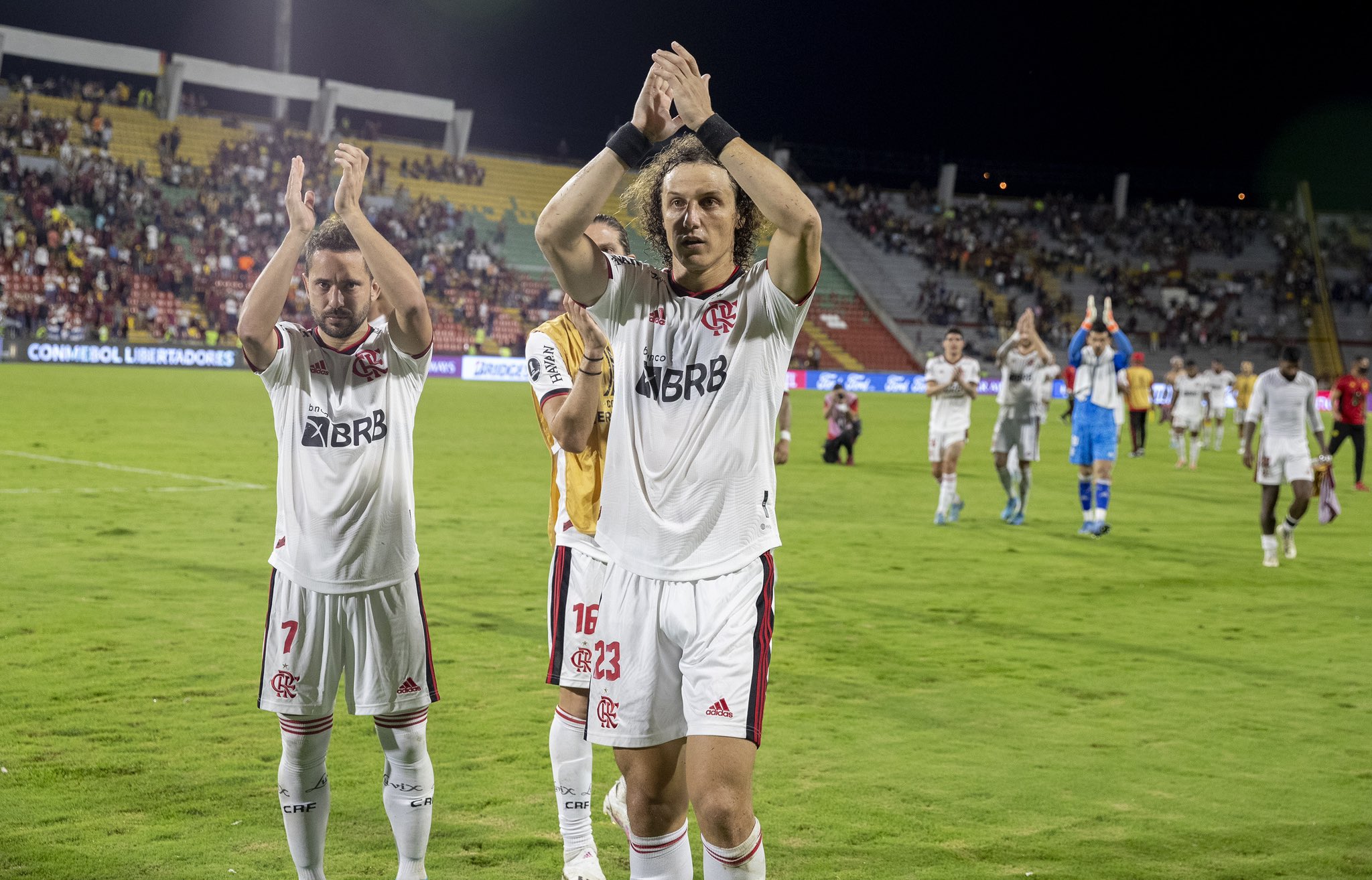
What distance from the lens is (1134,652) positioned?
8.88 m

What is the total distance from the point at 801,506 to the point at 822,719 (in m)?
9.62

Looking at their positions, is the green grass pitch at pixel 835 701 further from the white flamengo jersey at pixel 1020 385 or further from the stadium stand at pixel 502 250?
the stadium stand at pixel 502 250

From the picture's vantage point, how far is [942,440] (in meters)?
15.4

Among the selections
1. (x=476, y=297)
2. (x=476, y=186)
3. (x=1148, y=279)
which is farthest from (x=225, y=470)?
(x=1148, y=279)

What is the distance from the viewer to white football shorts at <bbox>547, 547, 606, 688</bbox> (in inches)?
183

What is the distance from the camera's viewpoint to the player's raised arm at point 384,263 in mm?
4059

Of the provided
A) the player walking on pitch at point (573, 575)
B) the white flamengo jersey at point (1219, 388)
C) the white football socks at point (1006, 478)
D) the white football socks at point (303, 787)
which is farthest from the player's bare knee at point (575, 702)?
the white flamengo jersey at point (1219, 388)

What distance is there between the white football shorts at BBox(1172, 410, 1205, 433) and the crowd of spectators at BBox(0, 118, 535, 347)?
2404cm

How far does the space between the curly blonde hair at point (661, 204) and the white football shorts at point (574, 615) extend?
1.21m

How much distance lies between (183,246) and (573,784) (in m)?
43.0

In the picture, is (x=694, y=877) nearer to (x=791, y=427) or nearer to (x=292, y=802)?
(x=292, y=802)

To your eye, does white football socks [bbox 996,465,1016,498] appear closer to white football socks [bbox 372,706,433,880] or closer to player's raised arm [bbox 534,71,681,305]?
white football socks [bbox 372,706,433,880]

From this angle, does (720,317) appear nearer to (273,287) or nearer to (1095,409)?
(273,287)

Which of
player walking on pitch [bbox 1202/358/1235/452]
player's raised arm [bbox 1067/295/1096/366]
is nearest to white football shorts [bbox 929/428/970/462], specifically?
A: player's raised arm [bbox 1067/295/1096/366]
